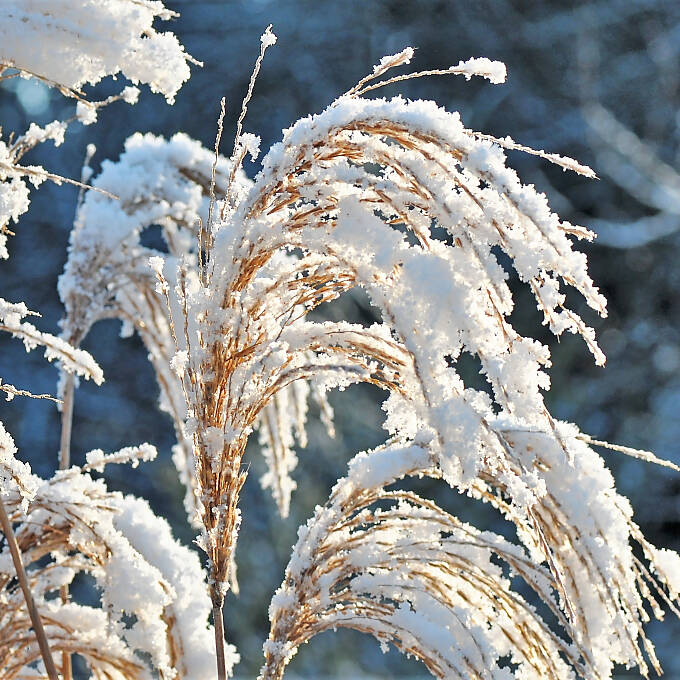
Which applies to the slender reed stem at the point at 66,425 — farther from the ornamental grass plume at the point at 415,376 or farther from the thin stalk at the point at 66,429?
the ornamental grass plume at the point at 415,376

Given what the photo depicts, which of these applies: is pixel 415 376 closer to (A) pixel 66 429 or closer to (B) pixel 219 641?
(B) pixel 219 641

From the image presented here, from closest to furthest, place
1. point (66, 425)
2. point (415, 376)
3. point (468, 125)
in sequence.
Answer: point (415, 376) < point (66, 425) < point (468, 125)

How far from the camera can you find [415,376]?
1.78 feet

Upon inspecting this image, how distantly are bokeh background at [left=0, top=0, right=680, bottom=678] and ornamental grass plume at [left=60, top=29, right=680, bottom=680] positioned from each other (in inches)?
109

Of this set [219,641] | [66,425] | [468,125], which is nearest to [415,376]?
[219,641]

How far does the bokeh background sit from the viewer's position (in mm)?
3570

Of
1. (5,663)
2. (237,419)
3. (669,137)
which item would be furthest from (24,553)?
(669,137)

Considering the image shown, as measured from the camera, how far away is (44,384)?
11.6 ft

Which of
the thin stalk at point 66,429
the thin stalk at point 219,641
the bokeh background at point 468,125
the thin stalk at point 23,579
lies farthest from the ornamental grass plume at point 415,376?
the bokeh background at point 468,125

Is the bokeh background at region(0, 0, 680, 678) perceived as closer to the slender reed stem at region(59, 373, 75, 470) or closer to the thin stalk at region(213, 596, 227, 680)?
the slender reed stem at region(59, 373, 75, 470)

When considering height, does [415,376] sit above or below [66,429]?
below

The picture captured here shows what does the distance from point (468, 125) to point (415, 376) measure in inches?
138

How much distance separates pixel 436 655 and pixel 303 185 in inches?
14.8

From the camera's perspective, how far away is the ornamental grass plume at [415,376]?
0.52m
